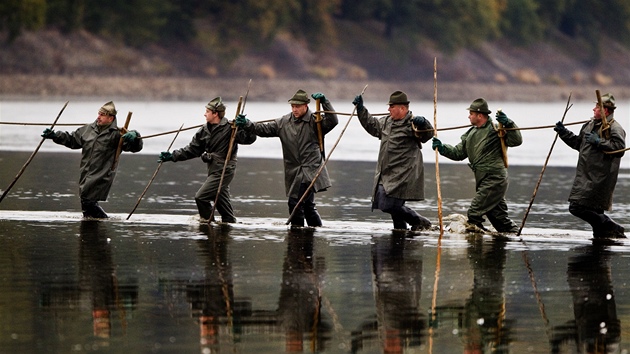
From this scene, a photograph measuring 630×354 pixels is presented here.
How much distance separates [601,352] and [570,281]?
9.50 feet

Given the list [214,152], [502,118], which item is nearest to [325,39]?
[214,152]

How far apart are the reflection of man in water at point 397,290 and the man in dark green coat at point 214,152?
2293 millimetres

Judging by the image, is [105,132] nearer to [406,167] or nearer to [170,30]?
[406,167]

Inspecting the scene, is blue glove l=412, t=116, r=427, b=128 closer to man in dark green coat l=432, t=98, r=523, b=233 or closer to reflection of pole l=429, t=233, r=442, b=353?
man in dark green coat l=432, t=98, r=523, b=233

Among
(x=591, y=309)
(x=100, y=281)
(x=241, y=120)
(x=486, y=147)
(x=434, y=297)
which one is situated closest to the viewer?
(x=591, y=309)

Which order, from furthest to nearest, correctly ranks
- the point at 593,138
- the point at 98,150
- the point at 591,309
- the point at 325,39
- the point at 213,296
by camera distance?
the point at 325,39, the point at 98,150, the point at 593,138, the point at 213,296, the point at 591,309

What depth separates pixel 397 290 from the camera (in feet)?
37.2

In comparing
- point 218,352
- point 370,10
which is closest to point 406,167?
point 218,352

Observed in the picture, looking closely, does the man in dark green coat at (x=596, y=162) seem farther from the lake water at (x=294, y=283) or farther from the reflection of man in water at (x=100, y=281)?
the reflection of man in water at (x=100, y=281)

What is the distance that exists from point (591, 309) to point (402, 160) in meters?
4.93

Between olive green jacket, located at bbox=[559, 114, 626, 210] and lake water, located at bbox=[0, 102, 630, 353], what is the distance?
1.66ft

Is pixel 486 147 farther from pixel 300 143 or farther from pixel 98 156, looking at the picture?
pixel 98 156

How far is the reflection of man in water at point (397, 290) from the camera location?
9.52 meters

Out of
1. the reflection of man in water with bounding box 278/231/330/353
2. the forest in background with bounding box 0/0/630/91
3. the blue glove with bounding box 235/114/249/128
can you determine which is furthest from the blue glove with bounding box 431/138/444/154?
the forest in background with bounding box 0/0/630/91
